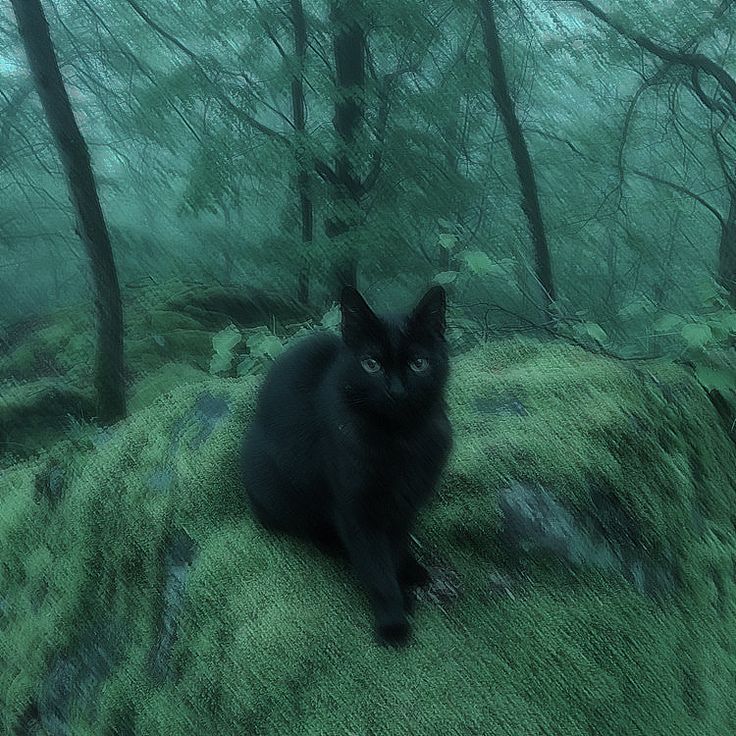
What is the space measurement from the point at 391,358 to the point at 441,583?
0.58 meters

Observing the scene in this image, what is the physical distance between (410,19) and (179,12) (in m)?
1.07

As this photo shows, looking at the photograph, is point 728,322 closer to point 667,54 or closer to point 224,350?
point 667,54

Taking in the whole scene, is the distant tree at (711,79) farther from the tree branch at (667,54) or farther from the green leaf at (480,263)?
the green leaf at (480,263)

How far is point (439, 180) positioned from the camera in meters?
3.14

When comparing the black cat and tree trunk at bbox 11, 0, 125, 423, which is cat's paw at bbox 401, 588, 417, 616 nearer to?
the black cat

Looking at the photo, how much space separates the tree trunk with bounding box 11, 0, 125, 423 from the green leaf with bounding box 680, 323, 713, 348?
224cm

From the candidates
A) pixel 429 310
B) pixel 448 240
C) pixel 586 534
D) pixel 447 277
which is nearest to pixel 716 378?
pixel 586 534

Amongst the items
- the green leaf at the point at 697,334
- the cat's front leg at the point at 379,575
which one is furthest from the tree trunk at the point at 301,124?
the cat's front leg at the point at 379,575

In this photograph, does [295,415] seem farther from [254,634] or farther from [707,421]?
[707,421]

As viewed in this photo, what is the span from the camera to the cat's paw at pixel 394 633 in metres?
1.28

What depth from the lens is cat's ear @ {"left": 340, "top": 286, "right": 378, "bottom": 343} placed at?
1197 mm

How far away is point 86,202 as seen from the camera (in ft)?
8.59

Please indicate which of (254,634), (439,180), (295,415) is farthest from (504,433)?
(439,180)

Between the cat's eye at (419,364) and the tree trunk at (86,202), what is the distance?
1.90 meters
